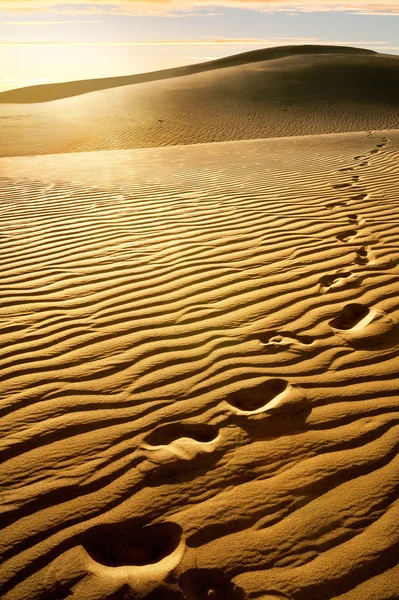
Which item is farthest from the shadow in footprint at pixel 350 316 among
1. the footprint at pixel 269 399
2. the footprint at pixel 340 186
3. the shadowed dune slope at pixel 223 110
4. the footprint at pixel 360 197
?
the shadowed dune slope at pixel 223 110

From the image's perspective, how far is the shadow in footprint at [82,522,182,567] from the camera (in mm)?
1741

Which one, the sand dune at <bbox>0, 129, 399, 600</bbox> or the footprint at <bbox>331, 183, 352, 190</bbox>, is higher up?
the footprint at <bbox>331, 183, 352, 190</bbox>

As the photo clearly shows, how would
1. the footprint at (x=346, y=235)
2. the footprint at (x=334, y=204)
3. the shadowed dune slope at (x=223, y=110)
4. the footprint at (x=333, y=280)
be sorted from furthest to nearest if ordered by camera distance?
the shadowed dune slope at (x=223, y=110)
the footprint at (x=334, y=204)
the footprint at (x=346, y=235)
the footprint at (x=333, y=280)

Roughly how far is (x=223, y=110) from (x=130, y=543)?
75.7ft

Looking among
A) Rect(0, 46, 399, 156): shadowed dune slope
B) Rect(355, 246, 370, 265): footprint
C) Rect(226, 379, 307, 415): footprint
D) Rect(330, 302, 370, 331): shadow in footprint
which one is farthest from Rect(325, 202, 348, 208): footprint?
Rect(0, 46, 399, 156): shadowed dune slope

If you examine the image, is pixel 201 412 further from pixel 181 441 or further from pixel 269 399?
pixel 269 399

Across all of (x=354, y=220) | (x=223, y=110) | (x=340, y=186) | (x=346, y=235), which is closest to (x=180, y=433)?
(x=346, y=235)

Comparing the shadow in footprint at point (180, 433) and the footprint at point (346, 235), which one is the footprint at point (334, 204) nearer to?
the footprint at point (346, 235)

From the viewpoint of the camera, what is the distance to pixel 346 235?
4754mm

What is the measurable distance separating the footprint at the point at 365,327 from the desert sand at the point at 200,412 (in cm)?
1

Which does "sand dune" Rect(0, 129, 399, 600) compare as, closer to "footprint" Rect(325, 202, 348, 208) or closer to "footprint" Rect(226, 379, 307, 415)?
"footprint" Rect(226, 379, 307, 415)

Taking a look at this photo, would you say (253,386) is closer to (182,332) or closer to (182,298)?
(182,332)

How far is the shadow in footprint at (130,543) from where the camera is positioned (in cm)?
174

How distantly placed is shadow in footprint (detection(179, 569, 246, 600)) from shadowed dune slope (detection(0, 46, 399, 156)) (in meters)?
16.1
